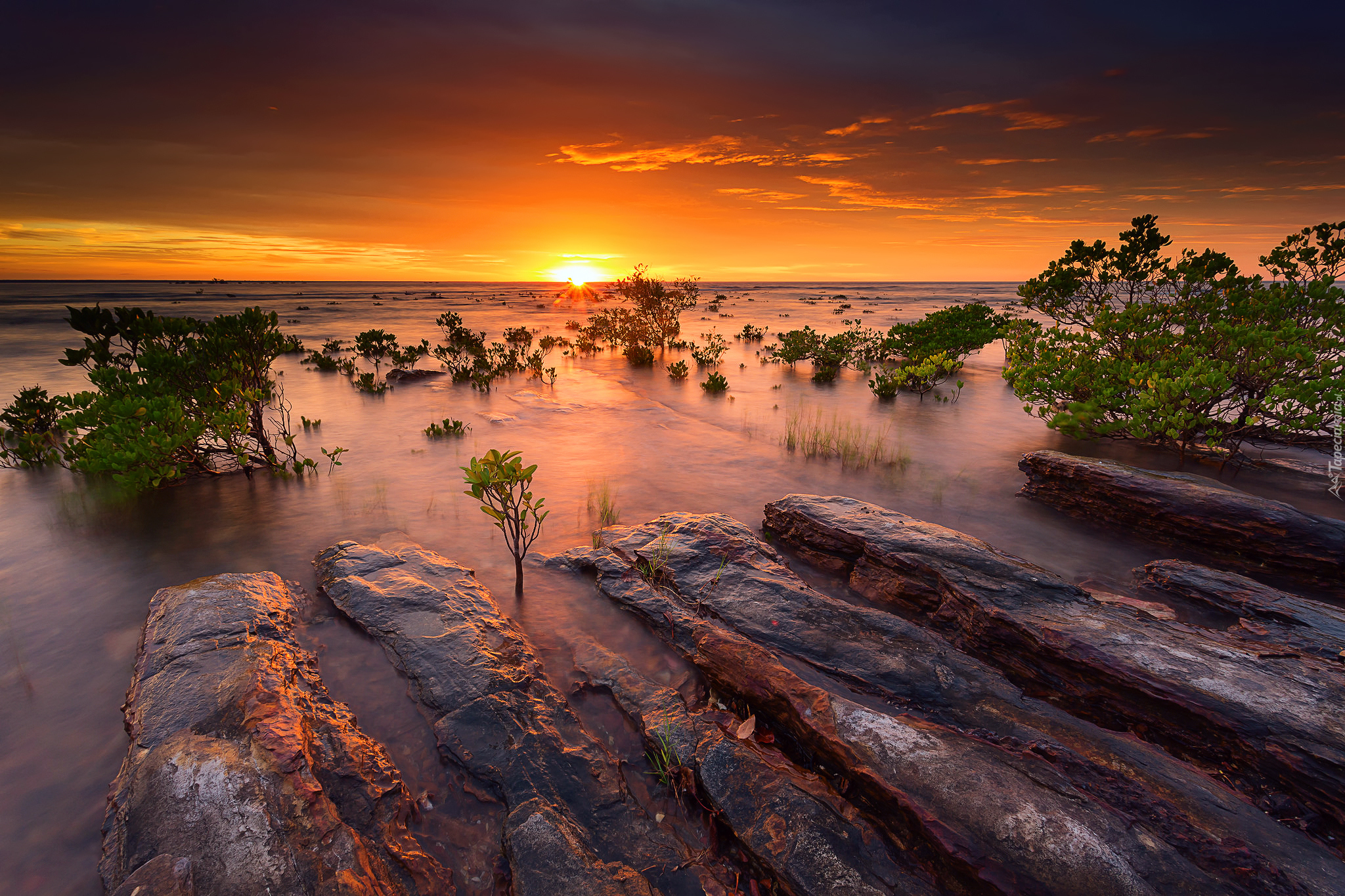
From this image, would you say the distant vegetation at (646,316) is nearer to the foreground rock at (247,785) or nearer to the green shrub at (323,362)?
the green shrub at (323,362)

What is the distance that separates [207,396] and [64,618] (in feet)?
16.7

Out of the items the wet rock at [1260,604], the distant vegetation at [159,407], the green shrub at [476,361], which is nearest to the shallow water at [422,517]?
the wet rock at [1260,604]

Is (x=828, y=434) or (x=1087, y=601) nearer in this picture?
(x=1087, y=601)

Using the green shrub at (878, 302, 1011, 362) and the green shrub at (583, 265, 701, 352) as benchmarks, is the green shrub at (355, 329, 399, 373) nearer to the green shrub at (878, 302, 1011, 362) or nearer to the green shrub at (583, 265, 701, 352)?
the green shrub at (583, 265, 701, 352)

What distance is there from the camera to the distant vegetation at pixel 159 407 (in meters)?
7.32

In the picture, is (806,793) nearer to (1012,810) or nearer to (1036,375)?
(1012,810)

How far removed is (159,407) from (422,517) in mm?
4255

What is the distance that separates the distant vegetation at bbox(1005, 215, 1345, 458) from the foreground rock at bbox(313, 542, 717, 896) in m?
10.7

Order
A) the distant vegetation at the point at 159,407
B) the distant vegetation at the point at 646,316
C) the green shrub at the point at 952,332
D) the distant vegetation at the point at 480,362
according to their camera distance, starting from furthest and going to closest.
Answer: the distant vegetation at the point at 646,316 < the green shrub at the point at 952,332 < the distant vegetation at the point at 480,362 < the distant vegetation at the point at 159,407

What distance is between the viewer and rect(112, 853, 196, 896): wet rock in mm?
2352

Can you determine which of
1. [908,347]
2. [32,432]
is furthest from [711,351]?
[32,432]

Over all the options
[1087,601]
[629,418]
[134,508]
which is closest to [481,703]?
[1087,601]

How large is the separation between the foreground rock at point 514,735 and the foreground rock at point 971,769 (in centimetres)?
121

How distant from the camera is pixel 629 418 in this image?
1473 centimetres
